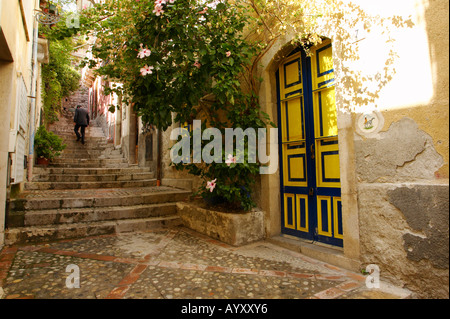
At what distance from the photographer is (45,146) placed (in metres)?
6.96

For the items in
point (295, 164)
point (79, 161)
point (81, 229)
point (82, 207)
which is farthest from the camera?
point (79, 161)

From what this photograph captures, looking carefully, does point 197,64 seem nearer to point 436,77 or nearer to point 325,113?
point 325,113

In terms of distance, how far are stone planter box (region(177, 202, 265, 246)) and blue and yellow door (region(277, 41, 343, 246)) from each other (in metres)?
0.44

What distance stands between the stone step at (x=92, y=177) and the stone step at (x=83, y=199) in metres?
0.74

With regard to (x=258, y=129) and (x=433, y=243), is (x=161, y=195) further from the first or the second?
(x=433, y=243)

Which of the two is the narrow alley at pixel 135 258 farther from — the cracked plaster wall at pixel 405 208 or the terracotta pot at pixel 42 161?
the terracotta pot at pixel 42 161

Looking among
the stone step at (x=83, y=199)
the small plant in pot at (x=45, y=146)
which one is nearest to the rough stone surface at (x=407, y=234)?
the stone step at (x=83, y=199)

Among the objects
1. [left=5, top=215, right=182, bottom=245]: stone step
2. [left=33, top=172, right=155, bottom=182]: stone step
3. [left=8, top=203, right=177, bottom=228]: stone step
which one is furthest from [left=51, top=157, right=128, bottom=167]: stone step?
[left=5, top=215, right=182, bottom=245]: stone step

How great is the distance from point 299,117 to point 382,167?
1.48m

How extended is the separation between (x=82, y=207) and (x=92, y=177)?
1968 millimetres

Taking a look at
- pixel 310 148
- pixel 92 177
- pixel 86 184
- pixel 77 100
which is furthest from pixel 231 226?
pixel 77 100

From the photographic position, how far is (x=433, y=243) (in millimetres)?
2152

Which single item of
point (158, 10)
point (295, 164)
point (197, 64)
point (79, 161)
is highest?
point (158, 10)

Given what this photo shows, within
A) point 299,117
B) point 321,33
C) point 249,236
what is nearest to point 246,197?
point 249,236
